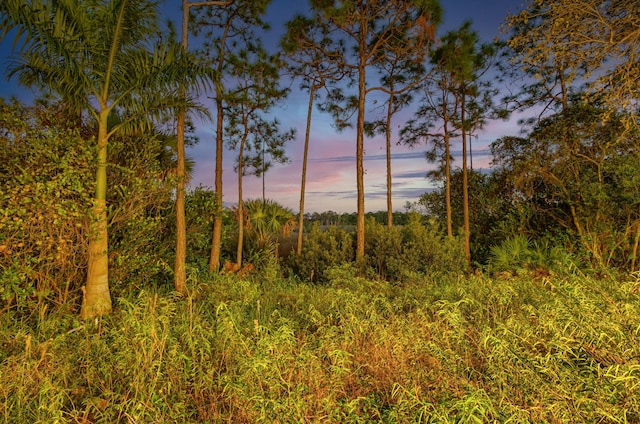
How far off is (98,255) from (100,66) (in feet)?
8.32

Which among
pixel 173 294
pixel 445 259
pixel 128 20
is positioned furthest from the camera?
pixel 445 259

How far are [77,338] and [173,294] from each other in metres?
1.75

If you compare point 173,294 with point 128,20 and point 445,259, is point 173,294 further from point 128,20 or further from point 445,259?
point 445,259

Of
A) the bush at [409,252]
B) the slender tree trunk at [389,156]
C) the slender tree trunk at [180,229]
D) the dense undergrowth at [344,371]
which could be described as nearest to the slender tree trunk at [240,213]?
the bush at [409,252]

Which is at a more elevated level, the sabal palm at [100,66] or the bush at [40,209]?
the sabal palm at [100,66]

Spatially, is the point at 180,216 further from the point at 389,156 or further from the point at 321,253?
the point at 389,156

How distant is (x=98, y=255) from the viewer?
16.1 feet

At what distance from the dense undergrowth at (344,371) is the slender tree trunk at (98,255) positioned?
0.47 metres

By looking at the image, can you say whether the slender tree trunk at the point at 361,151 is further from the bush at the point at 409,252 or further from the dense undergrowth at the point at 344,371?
the dense undergrowth at the point at 344,371

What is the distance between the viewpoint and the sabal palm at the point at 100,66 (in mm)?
4629

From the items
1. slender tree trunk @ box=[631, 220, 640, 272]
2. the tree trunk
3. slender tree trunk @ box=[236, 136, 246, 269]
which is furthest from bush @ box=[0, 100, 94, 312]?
slender tree trunk @ box=[631, 220, 640, 272]

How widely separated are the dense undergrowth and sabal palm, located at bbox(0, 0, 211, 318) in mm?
1412

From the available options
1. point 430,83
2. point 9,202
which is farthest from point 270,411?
point 430,83

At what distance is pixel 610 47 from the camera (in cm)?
467
